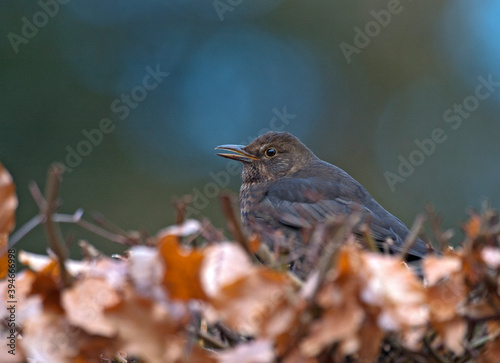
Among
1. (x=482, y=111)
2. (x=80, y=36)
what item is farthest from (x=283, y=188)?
(x=482, y=111)

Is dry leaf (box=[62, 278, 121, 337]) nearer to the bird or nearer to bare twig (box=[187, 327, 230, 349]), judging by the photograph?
bare twig (box=[187, 327, 230, 349])

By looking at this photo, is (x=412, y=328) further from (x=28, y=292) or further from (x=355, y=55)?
(x=355, y=55)

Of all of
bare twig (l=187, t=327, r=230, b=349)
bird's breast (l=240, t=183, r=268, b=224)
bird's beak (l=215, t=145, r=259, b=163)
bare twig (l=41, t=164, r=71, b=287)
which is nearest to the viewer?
bare twig (l=41, t=164, r=71, b=287)

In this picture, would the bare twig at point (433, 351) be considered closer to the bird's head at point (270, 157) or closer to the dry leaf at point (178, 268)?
the dry leaf at point (178, 268)

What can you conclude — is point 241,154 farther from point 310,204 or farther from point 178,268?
point 178,268

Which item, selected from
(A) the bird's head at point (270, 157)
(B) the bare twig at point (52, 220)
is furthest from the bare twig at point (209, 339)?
(A) the bird's head at point (270, 157)

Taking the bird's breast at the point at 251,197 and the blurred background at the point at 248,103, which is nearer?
the bird's breast at the point at 251,197

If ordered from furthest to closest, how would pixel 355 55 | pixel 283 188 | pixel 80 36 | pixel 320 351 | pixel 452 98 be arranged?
pixel 355 55 < pixel 452 98 < pixel 80 36 < pixel 283 188 < pixel 320 351

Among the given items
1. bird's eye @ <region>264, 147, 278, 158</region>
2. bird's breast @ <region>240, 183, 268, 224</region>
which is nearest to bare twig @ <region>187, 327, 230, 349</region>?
bird's breast @ <region>240, 183, 268, 224</region>
